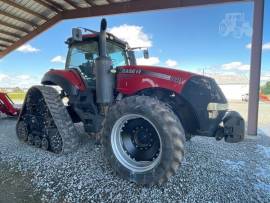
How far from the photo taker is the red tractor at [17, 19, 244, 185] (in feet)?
8.57

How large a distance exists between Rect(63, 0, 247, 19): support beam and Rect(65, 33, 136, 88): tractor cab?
293 cm

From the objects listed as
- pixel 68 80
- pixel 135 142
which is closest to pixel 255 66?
pixel 135 142

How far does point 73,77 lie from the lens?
4.05 meters

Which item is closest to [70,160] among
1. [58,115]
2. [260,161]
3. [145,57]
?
[58,115]

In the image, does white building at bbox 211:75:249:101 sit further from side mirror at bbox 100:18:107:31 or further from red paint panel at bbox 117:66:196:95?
side mirror at bbox 100:18:107:31

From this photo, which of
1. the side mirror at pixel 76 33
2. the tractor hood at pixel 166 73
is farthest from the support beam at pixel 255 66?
the side mirror at pixel 76 33

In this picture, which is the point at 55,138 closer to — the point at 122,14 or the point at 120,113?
the point at 120,113

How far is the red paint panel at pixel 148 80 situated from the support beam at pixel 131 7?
407 centimetres

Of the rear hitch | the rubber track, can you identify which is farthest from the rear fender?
the rubber track

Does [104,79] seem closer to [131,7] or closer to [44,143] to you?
[44,143]

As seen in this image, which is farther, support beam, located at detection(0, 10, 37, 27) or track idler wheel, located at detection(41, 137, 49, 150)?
support beam, located at detection(0, 10, 37, 27)

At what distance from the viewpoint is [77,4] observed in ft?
25.5

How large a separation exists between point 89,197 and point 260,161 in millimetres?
2740

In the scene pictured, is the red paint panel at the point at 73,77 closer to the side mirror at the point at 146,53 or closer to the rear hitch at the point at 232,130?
the side mirror at the point at 146,53
